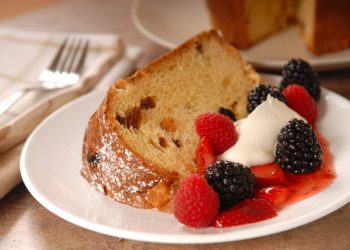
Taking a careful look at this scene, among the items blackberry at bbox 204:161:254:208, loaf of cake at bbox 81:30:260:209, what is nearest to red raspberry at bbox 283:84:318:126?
loaf of cake at bbox 81:30:260:209

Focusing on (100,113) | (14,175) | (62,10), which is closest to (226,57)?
(100,113)

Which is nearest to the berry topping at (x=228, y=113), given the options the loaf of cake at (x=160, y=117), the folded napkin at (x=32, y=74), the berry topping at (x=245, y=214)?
the loaf of cake at (x=160, y=117)

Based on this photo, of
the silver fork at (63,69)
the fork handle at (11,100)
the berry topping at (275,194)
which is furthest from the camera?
the silver fork at (63,69)

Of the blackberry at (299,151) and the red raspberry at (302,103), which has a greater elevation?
the blackberry at (299,151)

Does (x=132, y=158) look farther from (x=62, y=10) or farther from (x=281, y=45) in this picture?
(x=62, y=10)

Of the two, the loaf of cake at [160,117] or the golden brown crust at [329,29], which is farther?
the golden brown crust at [329,29]

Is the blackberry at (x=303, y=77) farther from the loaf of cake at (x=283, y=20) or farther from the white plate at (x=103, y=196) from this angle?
the loaf of cake at (x=283, y=20)

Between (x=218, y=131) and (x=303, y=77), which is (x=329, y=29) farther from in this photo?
(x=218, y=131)

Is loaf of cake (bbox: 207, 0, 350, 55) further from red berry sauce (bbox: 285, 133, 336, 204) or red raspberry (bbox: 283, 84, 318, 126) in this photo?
red berry sauce (bbox: 285, 133, 336, 204)
